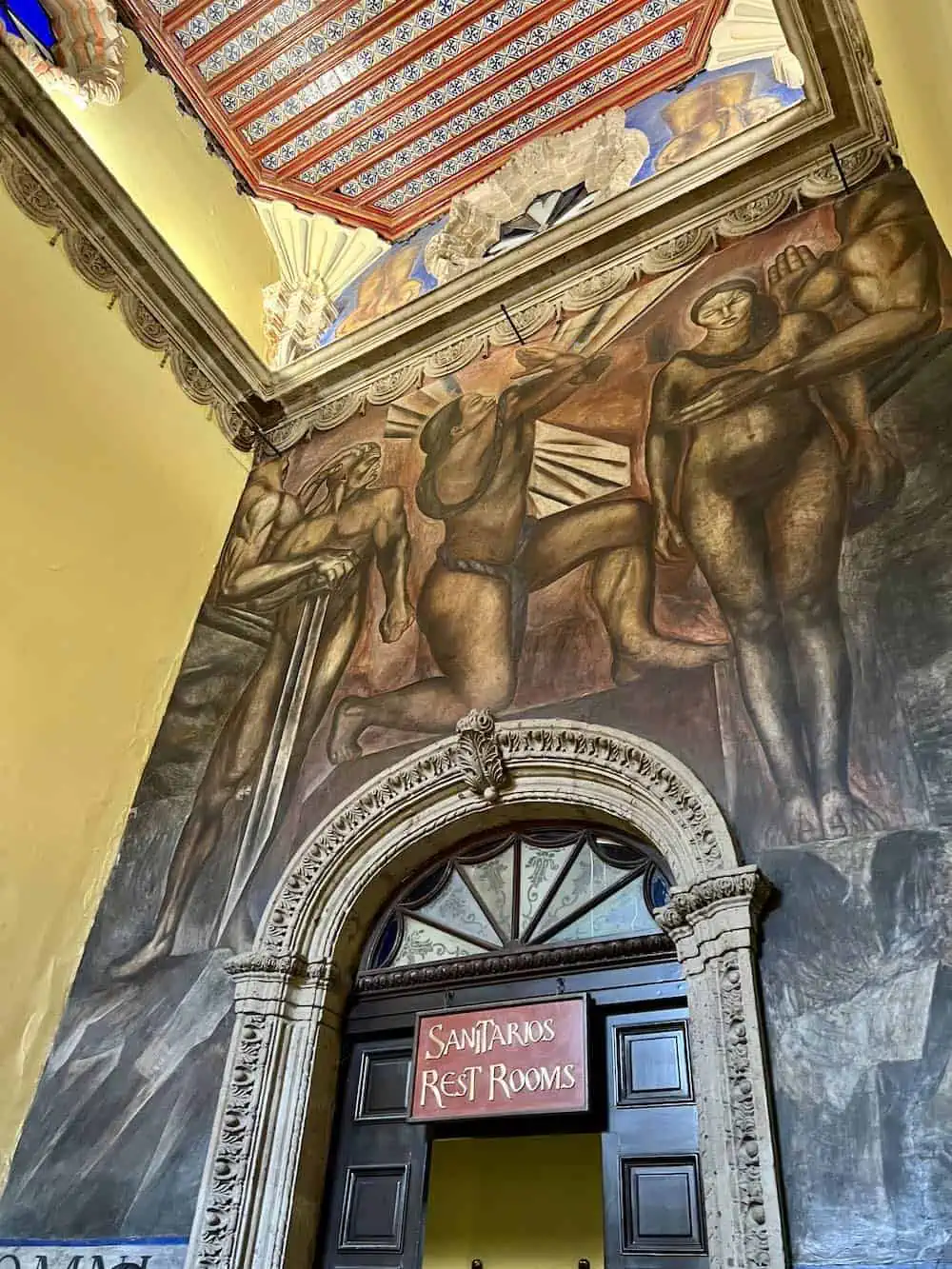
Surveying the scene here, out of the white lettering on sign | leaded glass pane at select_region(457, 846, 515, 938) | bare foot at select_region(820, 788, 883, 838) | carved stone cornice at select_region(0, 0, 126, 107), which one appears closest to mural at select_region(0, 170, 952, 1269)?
bare foot at select_region(820, 788, 883, 838)

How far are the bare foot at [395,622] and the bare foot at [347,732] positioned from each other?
0.47m

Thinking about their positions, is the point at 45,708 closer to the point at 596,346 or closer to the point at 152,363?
the point at 152,363

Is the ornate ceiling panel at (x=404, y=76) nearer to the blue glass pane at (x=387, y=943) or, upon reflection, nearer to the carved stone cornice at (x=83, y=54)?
the carved stone cornice at (x=83, y=54)

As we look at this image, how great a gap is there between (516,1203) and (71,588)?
17.8 feet

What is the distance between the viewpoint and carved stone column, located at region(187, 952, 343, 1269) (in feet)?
13.8

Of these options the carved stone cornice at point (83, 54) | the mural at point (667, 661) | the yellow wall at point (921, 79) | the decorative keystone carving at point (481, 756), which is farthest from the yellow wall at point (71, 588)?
the yellow wall at point (921, 79)

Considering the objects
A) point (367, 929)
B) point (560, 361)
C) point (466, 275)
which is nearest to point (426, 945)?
point (367, 929)

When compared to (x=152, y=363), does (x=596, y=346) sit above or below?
below

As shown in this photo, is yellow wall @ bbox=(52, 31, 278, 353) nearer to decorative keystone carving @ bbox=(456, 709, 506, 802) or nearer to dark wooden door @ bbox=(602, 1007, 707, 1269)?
decorative keystone carving @ bbox=(456, 709, 506, 802)

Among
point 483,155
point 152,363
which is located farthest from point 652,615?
point 483,155

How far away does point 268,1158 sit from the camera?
14.3ft

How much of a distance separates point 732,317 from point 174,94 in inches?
204

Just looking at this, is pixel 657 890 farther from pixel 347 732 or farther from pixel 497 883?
pixel 347 732

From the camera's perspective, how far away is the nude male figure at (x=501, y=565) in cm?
524
